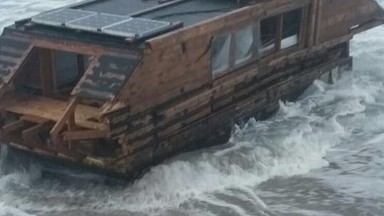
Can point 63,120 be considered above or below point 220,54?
below

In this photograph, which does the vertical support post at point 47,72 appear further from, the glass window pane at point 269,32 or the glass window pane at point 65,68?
the glass window pane at point 269,32

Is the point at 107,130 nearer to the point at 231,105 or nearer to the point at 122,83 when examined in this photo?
the point at 122,83

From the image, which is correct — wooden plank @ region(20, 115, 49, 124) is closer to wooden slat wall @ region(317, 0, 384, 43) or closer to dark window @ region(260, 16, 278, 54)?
dark window @ region(260, 16, 278, 54)

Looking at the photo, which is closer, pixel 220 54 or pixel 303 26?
pixel 220 54

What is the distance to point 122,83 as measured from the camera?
9438mm

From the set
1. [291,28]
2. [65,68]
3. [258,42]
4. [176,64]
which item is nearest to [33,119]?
[65,68]

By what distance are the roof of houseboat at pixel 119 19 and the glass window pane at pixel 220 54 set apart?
356 mm

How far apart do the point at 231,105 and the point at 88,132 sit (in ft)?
8.74

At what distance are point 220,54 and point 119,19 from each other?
1494 millimetres

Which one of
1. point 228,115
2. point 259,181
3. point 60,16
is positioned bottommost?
point 259,181

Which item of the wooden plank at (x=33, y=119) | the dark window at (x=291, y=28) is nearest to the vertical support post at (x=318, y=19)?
the dark window at (x=291, y=28)

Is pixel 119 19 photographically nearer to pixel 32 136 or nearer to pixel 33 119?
pixel 33 119

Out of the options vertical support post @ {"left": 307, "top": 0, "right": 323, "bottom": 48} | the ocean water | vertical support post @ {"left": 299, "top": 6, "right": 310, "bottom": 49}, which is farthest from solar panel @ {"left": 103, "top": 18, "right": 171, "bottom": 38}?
vertical support post @ {"left": 307, "top": 0, "right": 323, "bottom": 48}

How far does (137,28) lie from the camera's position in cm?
1002
